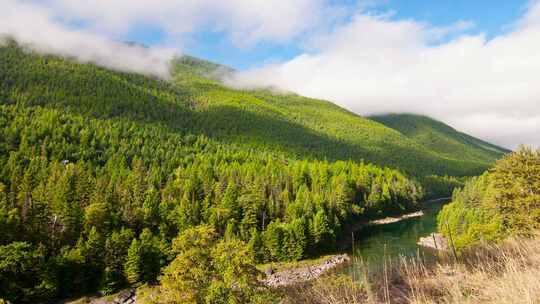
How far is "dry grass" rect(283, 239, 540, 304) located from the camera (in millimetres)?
4594

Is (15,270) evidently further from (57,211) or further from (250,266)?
(250,266)

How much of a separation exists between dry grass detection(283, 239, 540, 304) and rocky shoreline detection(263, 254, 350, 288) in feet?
135

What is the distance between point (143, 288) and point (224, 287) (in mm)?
34795

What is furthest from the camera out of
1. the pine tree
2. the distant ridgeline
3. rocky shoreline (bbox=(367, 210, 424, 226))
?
rocky shoreline (bbox=(367, 210, 424, 226))

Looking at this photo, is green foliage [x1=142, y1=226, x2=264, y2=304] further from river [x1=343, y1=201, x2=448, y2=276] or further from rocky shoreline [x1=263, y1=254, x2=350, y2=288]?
river [x1=343, y1=201, x2=448, y2=276]

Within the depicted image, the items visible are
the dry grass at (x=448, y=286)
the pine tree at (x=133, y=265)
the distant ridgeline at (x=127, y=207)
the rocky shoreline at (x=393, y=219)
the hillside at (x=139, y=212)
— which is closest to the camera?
the dry grass at (x=448, y=286)

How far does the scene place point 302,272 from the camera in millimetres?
53531

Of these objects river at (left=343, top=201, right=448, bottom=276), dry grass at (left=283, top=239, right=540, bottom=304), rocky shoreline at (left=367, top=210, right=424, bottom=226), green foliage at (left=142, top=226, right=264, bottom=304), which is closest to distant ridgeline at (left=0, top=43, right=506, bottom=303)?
rocky shoreline at (left=367, top=210, right=424, bottom=226)

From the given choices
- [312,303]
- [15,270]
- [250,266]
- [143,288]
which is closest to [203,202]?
[143,288]

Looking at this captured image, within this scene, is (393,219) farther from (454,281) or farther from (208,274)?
(454,281)

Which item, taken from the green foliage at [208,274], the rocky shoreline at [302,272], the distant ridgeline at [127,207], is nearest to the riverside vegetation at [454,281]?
the green foliage at [208,274]

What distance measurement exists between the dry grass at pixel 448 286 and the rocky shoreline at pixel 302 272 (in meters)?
41.1

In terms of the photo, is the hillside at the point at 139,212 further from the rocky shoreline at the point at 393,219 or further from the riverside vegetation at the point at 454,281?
the riverside vegetation at the point at 454,281

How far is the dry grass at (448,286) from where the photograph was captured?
15.1 feet
